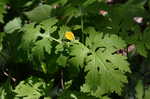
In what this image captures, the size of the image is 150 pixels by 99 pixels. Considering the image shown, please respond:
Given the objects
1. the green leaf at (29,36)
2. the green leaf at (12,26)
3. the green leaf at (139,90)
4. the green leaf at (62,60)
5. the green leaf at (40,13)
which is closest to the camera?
the green leaf at (62,60)

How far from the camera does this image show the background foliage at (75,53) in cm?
232

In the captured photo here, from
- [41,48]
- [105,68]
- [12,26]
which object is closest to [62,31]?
[41,48]

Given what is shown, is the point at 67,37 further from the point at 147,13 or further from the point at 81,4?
the point at 147,13

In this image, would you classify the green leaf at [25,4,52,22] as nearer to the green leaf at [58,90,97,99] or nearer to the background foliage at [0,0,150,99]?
the background foliage at [0,0,150,99]

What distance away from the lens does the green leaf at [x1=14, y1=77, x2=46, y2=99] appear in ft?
8.18

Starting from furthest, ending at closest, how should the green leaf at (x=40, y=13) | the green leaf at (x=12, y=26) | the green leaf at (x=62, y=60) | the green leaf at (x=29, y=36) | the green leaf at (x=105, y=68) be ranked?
the green leaf at (x=12, y=26), the green leaf at (x=40, y=13), the green leaf at (x=29, y=36), the green leaf at (x=62, y=60), the green leaf at (x=105, y=68)

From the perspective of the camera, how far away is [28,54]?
258 centimetres

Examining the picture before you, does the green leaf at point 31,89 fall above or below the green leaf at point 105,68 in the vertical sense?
below

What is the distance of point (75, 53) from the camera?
92.3 inches

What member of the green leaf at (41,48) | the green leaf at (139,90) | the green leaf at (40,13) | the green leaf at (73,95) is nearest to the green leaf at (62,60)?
the green leaf at (41,48)

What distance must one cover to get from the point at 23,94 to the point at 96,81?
62 cm

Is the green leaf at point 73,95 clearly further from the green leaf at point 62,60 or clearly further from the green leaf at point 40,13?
the green leaf at point 40,13

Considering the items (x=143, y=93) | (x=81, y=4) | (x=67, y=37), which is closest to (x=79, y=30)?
(x=81, y=4)

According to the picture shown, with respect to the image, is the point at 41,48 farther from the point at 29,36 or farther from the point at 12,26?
the point at 12,26
